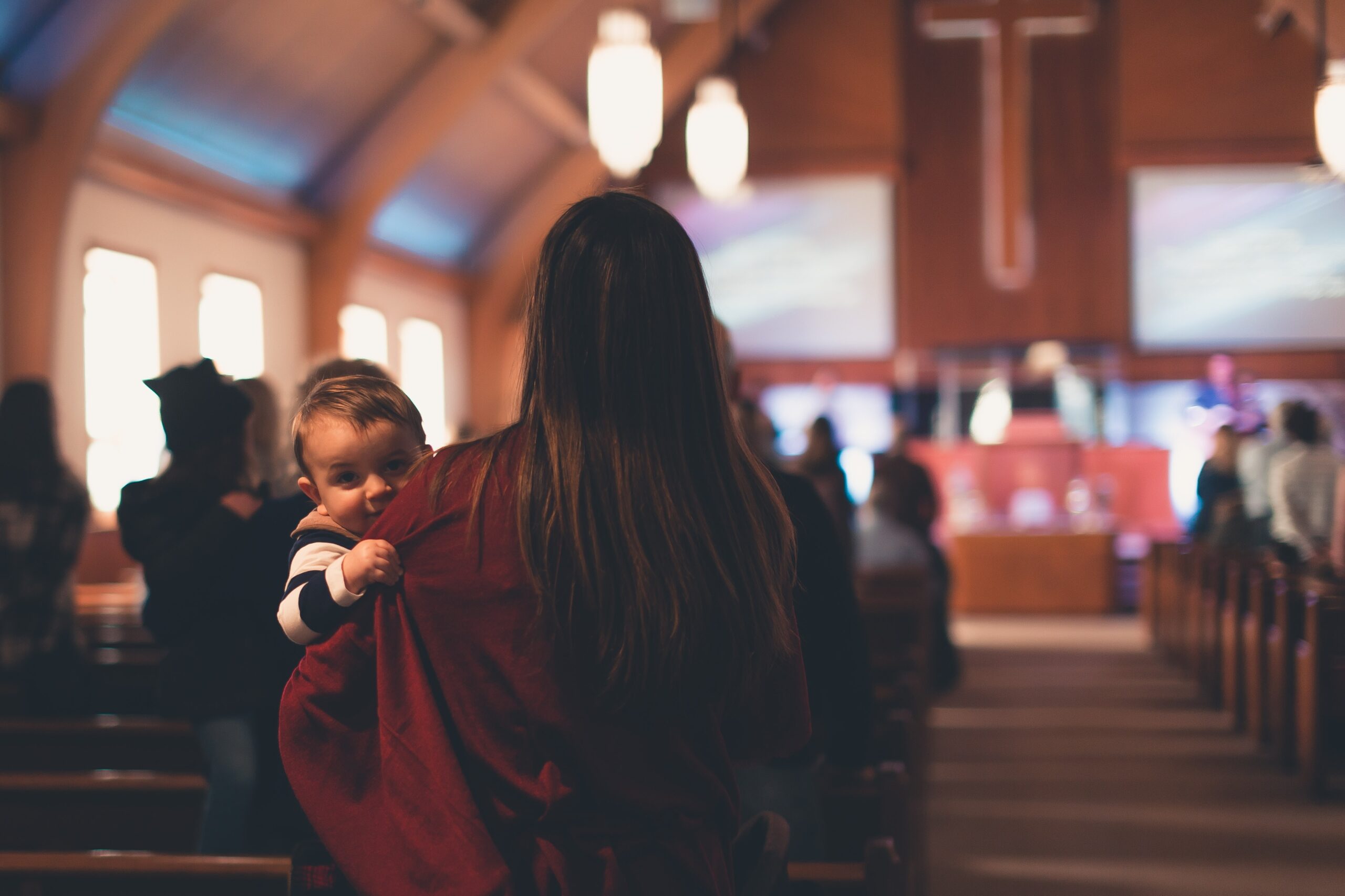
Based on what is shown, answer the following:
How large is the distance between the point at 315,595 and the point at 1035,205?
11.8 meters

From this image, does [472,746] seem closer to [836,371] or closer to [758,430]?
[758,430]

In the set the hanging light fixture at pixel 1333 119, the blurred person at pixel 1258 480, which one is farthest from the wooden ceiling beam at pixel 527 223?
the hanging light fixture at pixel 1333 119

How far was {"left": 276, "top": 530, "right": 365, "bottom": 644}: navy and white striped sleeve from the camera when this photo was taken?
1.31 meters

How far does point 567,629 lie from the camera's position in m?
1.24

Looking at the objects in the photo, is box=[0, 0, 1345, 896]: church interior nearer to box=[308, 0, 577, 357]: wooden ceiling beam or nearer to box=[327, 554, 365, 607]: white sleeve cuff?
box=[308, 0, 577, 357]: wooden ceiling beam

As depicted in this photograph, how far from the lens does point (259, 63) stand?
25.9 ft

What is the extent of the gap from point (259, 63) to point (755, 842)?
7.43 meters

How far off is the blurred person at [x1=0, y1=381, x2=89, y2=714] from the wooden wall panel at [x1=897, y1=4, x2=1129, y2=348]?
372 inches

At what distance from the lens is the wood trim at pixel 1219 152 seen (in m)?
11.8

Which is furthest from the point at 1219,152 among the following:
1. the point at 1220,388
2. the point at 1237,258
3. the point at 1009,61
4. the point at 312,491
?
the point at 312,491

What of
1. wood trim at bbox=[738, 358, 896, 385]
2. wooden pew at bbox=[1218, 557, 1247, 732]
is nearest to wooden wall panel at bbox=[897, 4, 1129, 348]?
wood trim at bbox=[738, 358, 896, 385]

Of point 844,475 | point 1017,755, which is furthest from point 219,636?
point 1017,755

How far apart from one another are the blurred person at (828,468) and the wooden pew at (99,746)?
258 centimetres

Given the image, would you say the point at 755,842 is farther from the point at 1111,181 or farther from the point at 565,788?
the point at 1111,181
